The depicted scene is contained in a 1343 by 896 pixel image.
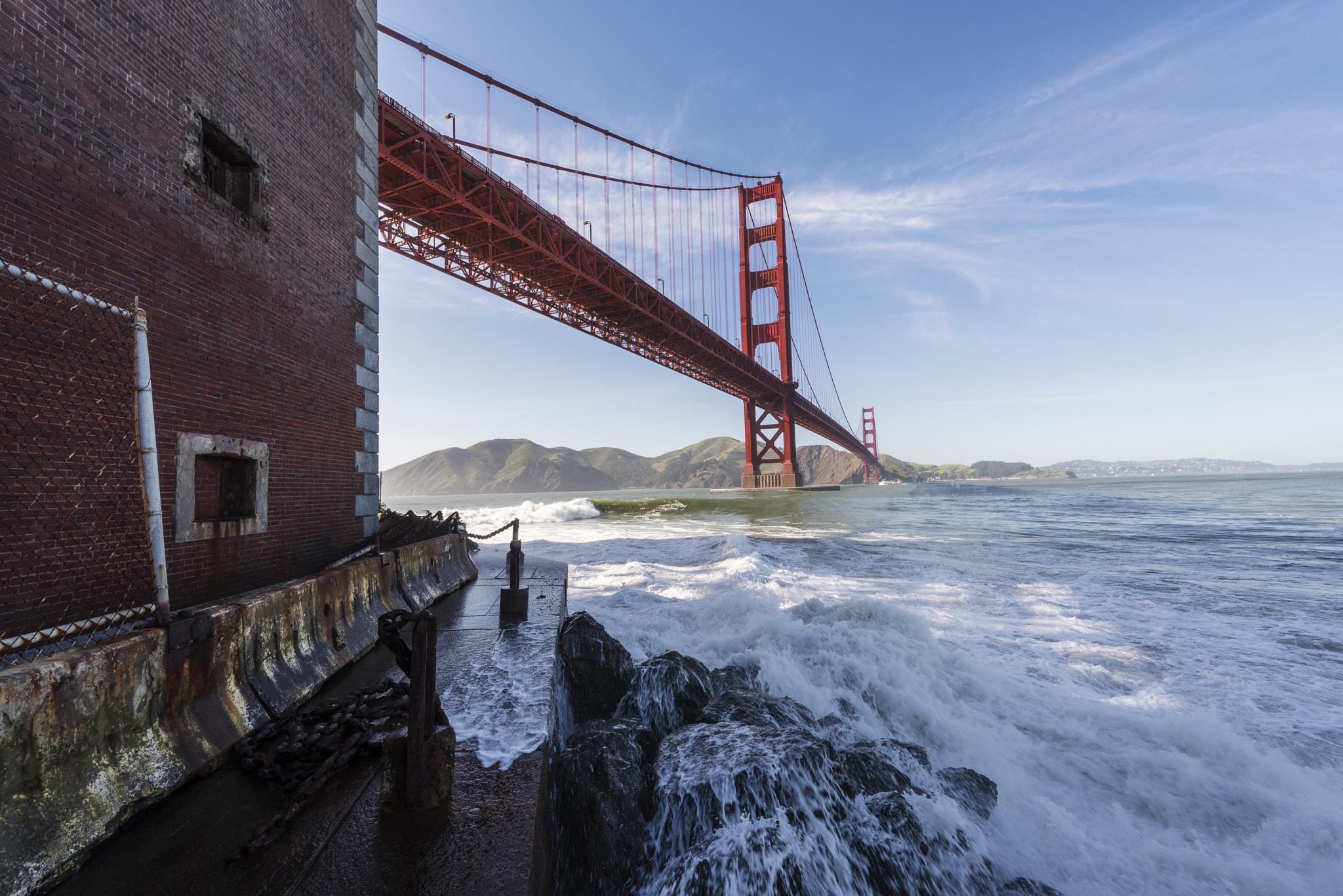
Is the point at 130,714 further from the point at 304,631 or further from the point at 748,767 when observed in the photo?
the point at 748,767

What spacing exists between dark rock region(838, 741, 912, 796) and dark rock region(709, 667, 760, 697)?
1.22 metres

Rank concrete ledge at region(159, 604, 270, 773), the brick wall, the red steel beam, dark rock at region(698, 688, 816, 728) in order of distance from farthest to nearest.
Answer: the red steel beam
dark rock at region(698, 688, 816, 728)
the brick wall
concrete ledge at region(159, 604, 270, 773)

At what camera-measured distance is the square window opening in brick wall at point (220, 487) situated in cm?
409

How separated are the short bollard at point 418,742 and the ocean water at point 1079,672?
1.55ft

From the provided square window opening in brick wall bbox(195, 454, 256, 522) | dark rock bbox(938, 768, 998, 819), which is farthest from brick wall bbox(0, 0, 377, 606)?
dark rock bbox(938, 768, 998, 819)

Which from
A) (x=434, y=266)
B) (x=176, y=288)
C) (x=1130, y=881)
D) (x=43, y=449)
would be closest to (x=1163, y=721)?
(x=1130, y=881)

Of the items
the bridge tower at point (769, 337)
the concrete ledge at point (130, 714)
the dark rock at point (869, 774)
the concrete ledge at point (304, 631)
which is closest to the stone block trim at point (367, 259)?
the concrete ledge at point (304, 631)

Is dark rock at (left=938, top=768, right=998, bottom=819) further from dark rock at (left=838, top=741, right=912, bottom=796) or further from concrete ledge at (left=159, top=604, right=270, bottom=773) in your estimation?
concrete ledge at (left=159, top=604, right=270, bottom=773)

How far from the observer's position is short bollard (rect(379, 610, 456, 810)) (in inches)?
87.2

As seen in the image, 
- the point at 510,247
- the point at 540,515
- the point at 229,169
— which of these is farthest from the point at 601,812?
the point at 540,515

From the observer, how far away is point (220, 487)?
14.8 feet

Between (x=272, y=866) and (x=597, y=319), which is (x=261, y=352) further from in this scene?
(x=597, y=319)

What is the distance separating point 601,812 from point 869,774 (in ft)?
5.74

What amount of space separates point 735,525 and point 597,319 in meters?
15.3
